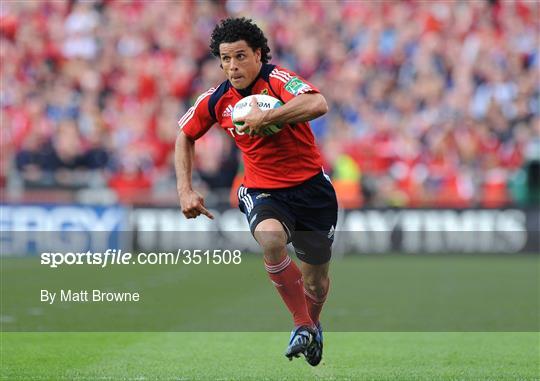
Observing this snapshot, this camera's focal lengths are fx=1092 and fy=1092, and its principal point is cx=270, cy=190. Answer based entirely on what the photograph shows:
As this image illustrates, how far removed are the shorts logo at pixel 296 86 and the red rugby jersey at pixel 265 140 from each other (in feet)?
0.21

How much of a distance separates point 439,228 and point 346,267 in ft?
7.37

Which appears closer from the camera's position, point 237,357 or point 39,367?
point 39,367

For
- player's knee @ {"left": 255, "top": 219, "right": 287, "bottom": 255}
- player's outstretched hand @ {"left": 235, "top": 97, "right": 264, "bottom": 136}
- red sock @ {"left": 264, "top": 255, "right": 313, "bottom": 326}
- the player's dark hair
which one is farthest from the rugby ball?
red sock @ {"left": 264, "top": 255, "right": 313, "bottom": 326}

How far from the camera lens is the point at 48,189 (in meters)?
18.2

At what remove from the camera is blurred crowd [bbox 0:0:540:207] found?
61.3 ft

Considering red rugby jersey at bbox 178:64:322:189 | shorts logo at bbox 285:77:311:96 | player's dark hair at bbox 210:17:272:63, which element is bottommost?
red rugby jersey at bbox 178:64:322:189

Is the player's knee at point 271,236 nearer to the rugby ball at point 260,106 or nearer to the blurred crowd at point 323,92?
the rugby ball at point 260,106

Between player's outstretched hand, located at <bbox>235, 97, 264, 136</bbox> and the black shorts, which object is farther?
the black shorts

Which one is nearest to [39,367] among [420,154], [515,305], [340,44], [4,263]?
[515,305]

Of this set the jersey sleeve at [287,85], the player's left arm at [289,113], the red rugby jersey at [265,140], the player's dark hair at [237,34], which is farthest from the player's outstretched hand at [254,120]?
the player's dark hair at [237,34]

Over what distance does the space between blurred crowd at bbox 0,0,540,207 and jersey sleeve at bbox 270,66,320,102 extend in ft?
37.3

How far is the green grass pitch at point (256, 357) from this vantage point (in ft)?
23.9

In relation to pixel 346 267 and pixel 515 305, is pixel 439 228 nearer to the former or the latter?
pixel 346 267

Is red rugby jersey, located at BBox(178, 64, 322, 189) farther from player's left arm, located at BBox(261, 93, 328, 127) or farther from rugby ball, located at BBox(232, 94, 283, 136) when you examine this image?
player's left arm, located at BBox(261, 93, 328, 127)
